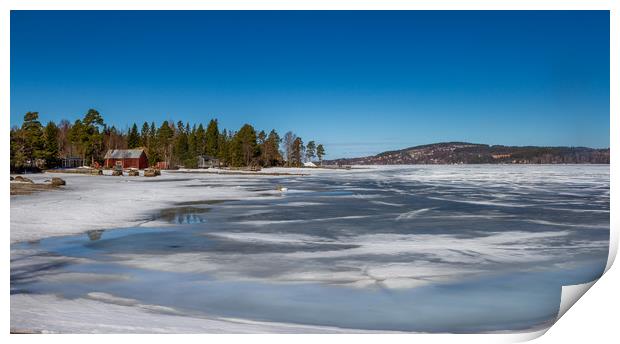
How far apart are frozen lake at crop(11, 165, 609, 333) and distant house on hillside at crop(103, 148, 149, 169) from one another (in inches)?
2308

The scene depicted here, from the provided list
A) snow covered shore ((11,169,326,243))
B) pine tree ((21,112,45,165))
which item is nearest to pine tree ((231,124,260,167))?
pine tree ((21,112,45,165))

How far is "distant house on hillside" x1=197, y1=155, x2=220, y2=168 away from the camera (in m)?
77.6

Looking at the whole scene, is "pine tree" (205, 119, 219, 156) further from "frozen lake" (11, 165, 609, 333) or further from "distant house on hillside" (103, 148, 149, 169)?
"frozen lake" (11, 165, 609, 333)

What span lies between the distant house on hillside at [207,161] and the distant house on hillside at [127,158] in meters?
9.87

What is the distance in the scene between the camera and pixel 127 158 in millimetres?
68438

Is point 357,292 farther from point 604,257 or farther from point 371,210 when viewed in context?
point 371,210

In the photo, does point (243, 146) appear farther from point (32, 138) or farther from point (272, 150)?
point (32, 138)

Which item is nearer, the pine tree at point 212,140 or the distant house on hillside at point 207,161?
the distant house on hillside at point 207,161

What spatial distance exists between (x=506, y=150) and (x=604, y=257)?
10356 centimetres

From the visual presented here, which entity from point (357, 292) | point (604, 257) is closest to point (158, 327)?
point (357, 292)

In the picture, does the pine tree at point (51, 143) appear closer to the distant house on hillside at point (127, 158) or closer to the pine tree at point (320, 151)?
the distant house on hillside at point (127, 158)

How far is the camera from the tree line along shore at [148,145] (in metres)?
42.1

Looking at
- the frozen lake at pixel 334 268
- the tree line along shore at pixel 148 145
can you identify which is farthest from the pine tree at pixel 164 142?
the frozen lake at pixel 334 268
